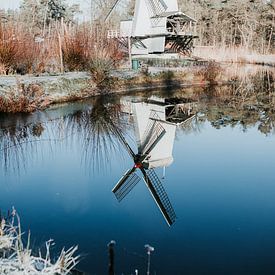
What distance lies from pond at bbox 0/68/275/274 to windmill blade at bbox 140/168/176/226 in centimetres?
1

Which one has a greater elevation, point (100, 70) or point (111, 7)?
point (111, 7)

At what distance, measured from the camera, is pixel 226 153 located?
6.86 meters

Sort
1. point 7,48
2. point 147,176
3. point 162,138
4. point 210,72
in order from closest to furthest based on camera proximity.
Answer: point 147,176 < point 162,138 < point 7,48 < point 210,72

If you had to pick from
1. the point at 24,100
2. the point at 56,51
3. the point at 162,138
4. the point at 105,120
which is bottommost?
the point at 162,138

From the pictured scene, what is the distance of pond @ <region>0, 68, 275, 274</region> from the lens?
3.53 meters

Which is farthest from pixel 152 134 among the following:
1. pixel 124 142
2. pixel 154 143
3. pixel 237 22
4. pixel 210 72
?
pixel 237 22

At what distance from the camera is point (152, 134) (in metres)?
8.26

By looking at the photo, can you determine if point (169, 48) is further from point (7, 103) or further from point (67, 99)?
point (7, 103)

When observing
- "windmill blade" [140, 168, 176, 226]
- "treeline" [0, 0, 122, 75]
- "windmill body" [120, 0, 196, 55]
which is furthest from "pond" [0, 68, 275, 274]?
"windmill body" [120, 0, 196, 55]

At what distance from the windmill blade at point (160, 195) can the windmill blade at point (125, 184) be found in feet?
0.51

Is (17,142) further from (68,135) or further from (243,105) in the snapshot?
(243,105)

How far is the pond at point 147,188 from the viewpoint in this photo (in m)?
3.53

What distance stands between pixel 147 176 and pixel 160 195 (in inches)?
33.2

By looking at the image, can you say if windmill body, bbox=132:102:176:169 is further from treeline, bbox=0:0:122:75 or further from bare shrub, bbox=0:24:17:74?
bare shrub, bbox=0:24:17:74
